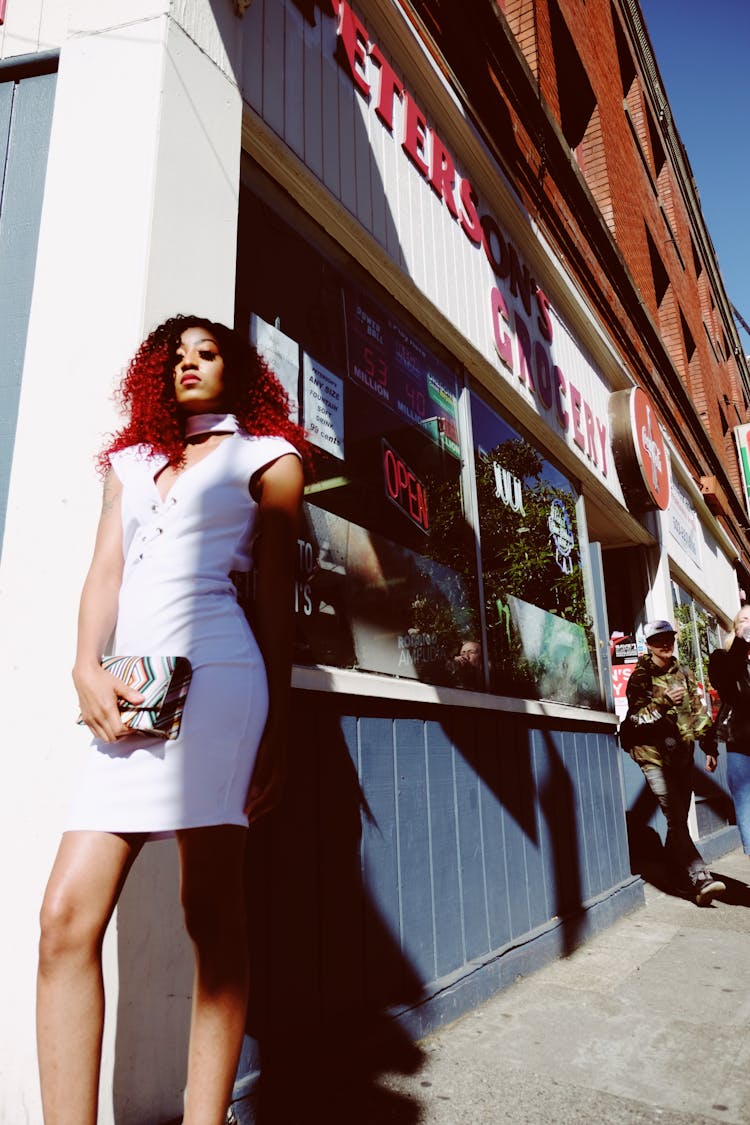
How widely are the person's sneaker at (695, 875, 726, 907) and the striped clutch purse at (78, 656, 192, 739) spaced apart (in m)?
4.64

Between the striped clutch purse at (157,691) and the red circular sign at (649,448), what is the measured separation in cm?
618

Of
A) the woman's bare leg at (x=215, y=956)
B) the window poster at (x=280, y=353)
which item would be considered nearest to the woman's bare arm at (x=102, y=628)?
the woman's bare leg at (x=215, y=956)

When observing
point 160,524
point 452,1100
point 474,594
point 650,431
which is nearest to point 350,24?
point 474,594

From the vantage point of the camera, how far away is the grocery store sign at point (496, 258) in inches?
141

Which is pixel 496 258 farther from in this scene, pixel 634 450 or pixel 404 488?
pixel 634 450

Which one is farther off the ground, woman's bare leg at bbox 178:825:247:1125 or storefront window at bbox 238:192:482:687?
storefront window at bbox 238:192:482:687

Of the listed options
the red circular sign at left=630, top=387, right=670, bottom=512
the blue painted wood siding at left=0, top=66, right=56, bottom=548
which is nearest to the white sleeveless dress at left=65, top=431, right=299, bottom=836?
the blue painted wood siding at left=0, top=66, right=56, bottom=548

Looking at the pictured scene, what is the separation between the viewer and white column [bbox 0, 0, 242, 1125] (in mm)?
1788

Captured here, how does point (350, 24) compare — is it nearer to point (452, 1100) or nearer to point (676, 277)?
point (452, 1100)

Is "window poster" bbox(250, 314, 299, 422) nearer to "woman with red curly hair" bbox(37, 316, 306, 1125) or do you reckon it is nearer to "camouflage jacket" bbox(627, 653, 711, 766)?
"woman with red curly hair" bbox(37, 316, 306, 1125)

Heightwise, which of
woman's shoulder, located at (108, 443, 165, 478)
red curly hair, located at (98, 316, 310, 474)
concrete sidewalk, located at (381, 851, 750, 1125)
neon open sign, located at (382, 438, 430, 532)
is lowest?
concrete sidewalk, located at (381, 851, 750, 1125)

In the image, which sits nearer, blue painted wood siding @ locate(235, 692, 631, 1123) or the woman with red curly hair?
the woman with red curly hair

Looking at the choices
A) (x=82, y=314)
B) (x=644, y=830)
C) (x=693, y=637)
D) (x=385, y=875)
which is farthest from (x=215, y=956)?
(x=693, y=637)

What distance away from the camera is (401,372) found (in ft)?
12.4
